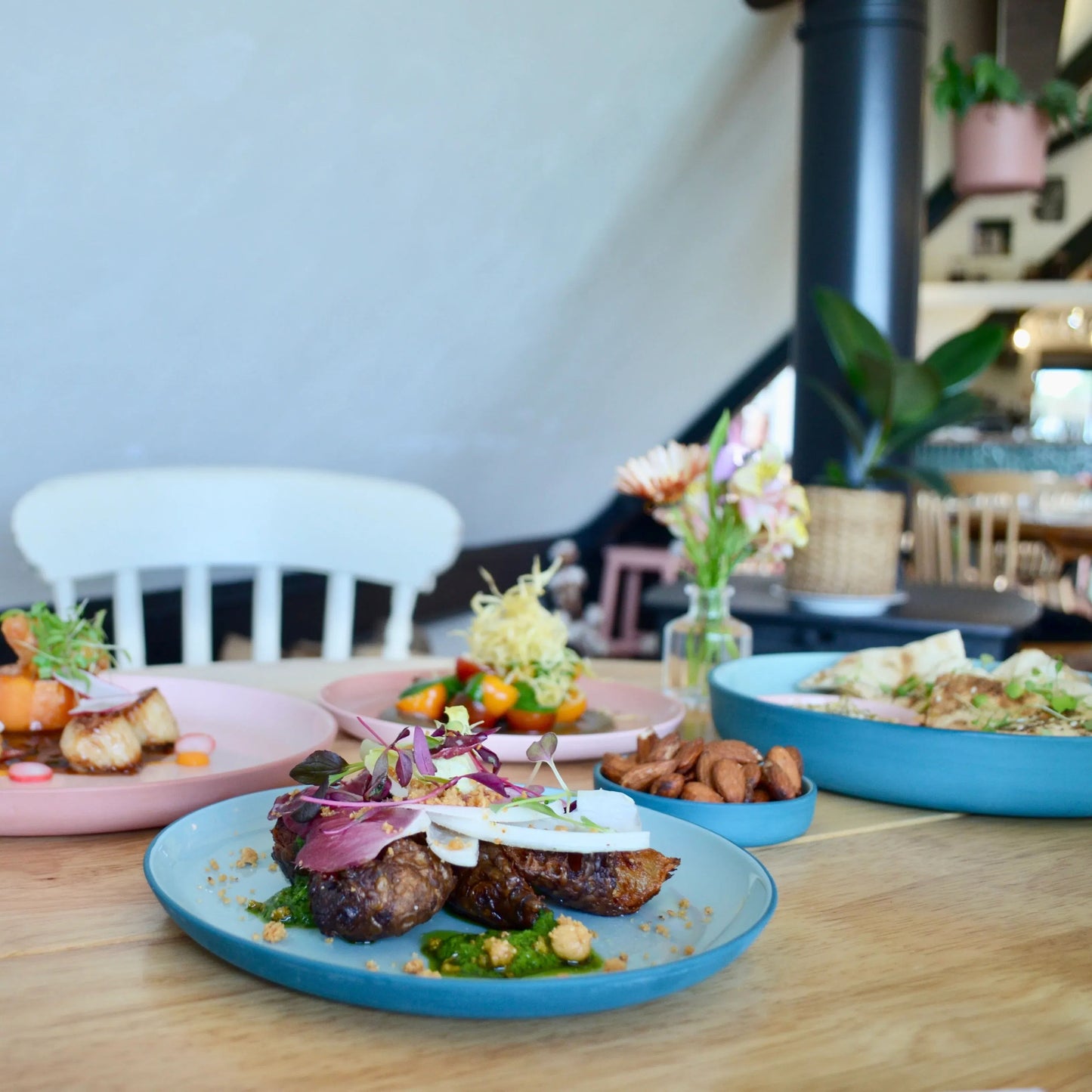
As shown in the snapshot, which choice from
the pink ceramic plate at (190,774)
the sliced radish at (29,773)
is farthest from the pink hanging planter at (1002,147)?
the sliced radish at (29,773)

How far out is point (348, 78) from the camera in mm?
2328

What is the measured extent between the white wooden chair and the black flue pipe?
180cm

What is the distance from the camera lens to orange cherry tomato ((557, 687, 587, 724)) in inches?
44.9

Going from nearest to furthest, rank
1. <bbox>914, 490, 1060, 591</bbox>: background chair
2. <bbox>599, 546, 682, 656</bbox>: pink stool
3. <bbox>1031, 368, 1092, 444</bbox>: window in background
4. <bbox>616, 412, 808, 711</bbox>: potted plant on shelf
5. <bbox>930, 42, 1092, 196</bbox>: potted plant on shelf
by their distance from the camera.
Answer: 1. <bbox>616, 412, 808, 711</bbox>: potted plant on shelf
2. <bbox>930, 42, 1092, 196</bbox>: potted plant on shelf
3. <bbox>599, 546, 682, 656</bbox>: pink stool
4. <bbox>914, 490, 1060, 591</bbox>: background chair
5. <bbox>1031, 368, 1092, 444</bbox>: window in background

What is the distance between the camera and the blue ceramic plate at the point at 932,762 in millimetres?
891

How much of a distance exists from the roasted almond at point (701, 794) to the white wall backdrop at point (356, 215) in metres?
1.51

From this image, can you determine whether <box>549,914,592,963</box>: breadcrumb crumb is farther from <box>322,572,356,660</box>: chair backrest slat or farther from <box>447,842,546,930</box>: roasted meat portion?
<box>322,572,356,660</box>: chair backrest slat

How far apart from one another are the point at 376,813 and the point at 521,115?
2589mm

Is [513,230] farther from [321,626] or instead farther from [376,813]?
[376,813]

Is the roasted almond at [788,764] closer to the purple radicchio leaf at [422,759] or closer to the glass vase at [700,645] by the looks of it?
the purple radicchio leaf at [422,759]

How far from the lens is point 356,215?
2639mm

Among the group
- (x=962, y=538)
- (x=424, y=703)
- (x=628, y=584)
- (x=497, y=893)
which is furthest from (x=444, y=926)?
(x=962, y=538)

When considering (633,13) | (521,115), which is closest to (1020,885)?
(521,115)

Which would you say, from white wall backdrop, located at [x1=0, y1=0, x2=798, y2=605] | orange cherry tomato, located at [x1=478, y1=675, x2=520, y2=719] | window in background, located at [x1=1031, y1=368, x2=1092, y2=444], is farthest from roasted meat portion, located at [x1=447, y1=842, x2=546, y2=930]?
window in background, located at [x1=1031, y1=368, x2=1092, y2=444]
